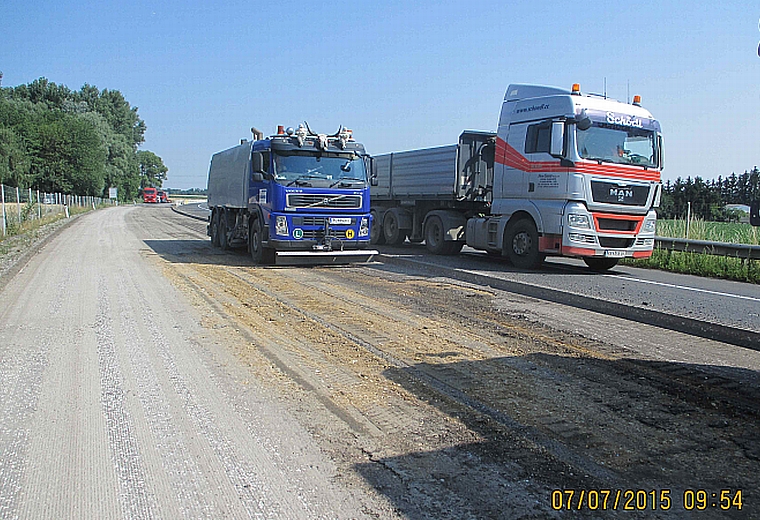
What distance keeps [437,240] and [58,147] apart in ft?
228

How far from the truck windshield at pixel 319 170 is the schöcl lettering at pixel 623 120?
17.7 ft

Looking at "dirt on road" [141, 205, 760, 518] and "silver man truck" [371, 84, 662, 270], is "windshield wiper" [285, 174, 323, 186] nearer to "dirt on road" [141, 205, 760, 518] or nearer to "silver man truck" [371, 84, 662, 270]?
"silver man truck" [371, 84, 662, 270]

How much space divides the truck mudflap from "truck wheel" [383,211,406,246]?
17.2ft

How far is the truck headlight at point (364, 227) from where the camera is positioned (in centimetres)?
1457

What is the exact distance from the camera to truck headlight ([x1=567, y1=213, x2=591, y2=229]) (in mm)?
12641

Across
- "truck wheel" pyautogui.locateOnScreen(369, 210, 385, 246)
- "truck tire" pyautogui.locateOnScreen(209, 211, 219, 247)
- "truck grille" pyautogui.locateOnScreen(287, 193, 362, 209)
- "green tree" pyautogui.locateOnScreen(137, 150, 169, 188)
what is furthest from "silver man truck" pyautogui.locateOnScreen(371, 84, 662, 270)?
"green tree" pyautogui.locateOnScreen(137, 150, 169, 188)

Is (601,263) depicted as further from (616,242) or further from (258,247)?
(258,247)

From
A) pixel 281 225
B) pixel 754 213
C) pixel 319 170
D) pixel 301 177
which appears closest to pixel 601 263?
pixel 319 170

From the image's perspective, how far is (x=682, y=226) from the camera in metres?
18.2

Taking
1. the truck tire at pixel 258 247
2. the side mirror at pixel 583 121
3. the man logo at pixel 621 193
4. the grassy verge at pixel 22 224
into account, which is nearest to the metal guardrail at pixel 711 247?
the man logo at pixel 621 193

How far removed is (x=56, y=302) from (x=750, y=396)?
8.51m

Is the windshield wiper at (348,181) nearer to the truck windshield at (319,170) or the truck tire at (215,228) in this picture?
the truck windshield at (319,170)

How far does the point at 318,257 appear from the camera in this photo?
14.1 meters

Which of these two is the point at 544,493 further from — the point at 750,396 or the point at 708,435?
the point at 750,396
